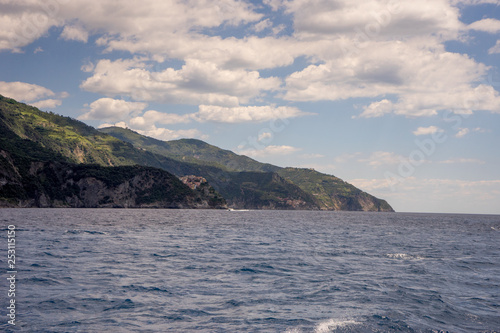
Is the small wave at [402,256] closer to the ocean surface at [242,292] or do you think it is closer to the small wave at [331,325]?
the ocean surface at [242,292]

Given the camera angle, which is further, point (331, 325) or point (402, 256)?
point (402, 256)

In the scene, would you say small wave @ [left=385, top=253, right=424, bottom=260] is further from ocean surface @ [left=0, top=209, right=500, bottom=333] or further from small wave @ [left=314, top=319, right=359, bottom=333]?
small wave @ [left=314, top=319, right=359, bottom=333]

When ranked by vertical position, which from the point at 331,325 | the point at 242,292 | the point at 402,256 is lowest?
the point at 402,256

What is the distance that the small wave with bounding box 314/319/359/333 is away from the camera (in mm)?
19875

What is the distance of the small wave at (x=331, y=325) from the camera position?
19875 millimetres

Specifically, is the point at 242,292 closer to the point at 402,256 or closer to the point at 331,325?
the point at 331,325

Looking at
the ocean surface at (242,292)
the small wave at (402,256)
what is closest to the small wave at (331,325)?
the ocean surface at (242,292)

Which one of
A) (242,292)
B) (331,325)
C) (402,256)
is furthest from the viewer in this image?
(402,256)

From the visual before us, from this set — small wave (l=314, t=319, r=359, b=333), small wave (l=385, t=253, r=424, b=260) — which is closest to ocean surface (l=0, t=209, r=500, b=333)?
small wave (l=314, t=319, r=359, b=333)

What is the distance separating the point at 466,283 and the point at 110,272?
1255 inches

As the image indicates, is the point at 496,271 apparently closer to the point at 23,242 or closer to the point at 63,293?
the point at 63,293

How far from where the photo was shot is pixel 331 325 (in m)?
20.7

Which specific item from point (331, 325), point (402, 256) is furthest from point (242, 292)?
point (402, 256)

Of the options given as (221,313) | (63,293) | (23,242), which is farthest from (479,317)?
(23,242)
